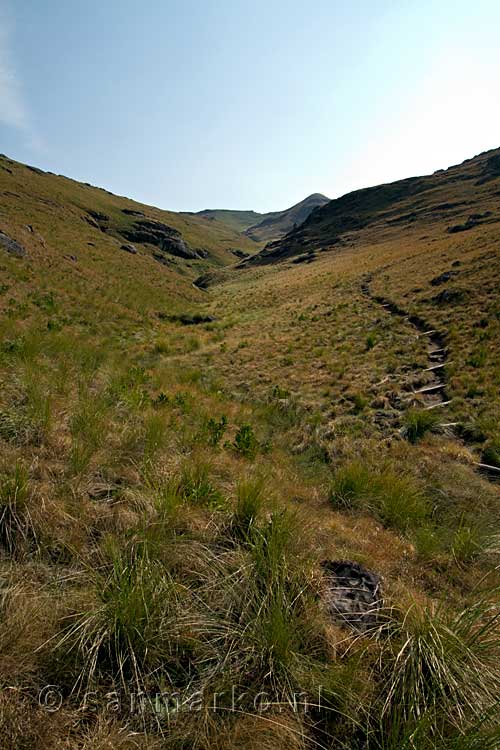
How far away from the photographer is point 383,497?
15.4 feet

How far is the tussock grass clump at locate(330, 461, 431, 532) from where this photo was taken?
4434 millimetres

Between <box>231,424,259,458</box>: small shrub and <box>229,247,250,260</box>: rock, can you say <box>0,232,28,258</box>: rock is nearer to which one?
<box>231,424,259,458</box>: small shrub

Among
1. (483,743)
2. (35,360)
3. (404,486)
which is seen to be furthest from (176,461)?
(35,360)

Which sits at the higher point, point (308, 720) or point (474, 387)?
point (308, 720)

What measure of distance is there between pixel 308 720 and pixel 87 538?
2227 mm

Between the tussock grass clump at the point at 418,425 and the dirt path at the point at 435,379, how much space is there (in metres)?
0.25

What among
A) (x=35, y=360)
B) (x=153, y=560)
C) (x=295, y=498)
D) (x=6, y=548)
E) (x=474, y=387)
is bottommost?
(x=474, y=387)

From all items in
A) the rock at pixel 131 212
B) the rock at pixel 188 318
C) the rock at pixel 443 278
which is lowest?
the rock at pixel 443 278

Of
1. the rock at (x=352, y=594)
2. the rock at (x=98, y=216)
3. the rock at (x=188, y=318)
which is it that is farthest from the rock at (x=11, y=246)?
the rock at (x=98, y=216)

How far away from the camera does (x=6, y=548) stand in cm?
289

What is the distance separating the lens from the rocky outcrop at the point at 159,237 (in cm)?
8756

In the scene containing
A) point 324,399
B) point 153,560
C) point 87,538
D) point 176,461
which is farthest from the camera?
point 324,399

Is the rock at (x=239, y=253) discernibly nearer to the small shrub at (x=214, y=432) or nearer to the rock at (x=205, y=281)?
the rock at (x=205, y=281)

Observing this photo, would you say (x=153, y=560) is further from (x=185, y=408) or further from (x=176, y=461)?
(x=185, y=408)
